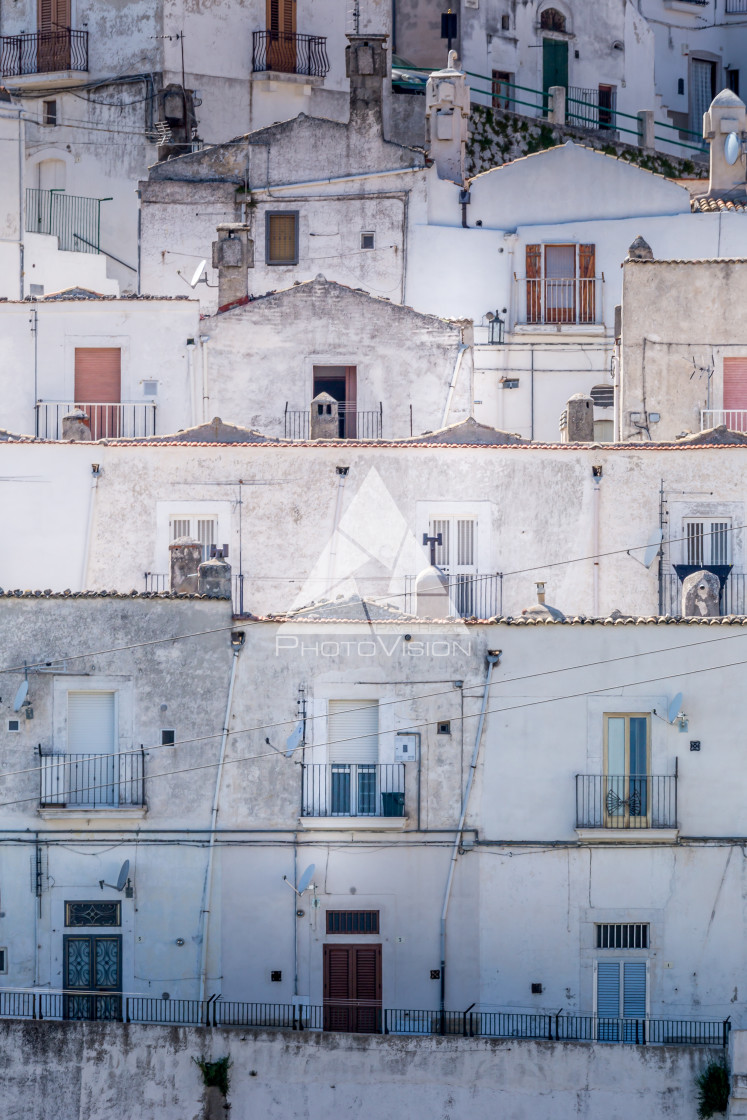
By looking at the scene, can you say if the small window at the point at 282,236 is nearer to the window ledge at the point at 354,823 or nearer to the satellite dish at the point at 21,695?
the satellite dish at the point at 21,695

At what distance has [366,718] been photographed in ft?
132

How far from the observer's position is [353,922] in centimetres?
3978

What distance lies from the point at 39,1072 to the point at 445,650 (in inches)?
338

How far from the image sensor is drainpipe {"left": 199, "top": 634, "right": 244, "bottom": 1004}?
39.4 metres

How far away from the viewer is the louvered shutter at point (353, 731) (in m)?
Result: 40.2

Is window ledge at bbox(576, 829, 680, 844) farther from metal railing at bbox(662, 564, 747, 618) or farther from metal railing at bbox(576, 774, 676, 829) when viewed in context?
metal railing at bbox(662, 564, 747, 618)

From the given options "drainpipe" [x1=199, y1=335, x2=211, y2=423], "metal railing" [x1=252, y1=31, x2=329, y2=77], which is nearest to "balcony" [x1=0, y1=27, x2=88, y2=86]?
"metal railing" [x1=252, y1=31, x2=329, y2=77]

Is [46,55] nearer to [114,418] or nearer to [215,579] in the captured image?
[114,418]

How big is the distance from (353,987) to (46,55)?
2835 cm

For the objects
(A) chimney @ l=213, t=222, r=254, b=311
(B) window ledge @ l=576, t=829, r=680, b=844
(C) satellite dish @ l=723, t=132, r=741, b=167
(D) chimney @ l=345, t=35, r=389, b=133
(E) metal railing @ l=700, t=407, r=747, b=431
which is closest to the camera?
(B) window ledge @ l=576, t=829, r=680, b=844

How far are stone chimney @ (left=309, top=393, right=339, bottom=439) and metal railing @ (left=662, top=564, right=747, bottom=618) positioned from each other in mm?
6871

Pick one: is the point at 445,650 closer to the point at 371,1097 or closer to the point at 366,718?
the point at 366,718

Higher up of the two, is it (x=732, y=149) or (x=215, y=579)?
(x=732, y=149)

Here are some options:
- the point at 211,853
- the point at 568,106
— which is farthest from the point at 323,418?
the point at 568,106
